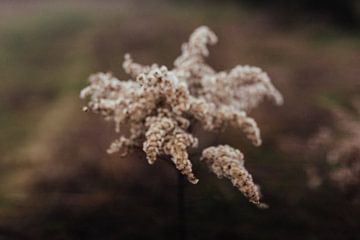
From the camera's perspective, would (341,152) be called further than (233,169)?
Yes

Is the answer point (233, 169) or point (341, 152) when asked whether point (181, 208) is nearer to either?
point (233, 169)

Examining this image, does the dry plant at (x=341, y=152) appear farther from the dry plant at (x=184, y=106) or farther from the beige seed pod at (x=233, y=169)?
the beige seed pod at (x=233, y=169)

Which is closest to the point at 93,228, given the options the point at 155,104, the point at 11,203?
the point at 11,203

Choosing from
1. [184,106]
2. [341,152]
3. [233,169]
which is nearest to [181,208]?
[233,169]

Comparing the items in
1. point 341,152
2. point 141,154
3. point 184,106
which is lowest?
point 184,106

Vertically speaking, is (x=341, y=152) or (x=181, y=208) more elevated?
(x=341, y=152)
